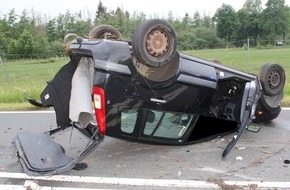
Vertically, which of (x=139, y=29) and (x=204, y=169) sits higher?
(x=139, y=29)

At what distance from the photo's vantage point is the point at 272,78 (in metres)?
4.81

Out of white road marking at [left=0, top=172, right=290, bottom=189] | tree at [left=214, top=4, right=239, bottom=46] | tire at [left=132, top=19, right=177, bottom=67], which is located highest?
tree at [left=214, top=4, right=239, bottom=46]

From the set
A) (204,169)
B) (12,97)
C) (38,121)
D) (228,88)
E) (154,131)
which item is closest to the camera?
(204,169)

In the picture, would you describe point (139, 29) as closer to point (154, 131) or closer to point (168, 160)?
point (154, 131)

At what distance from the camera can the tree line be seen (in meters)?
54.8

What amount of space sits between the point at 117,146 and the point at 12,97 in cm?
518

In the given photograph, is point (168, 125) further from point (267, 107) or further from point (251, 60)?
point (251, 60)

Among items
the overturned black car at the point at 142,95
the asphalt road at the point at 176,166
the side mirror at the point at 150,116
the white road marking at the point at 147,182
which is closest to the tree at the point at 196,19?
the asphalt road at the point at 176,166

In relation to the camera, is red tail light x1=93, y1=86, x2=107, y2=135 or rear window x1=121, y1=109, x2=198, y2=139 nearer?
red tail light x1=93, y1=86, x2=107, y2=135

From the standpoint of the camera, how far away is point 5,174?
158 inches

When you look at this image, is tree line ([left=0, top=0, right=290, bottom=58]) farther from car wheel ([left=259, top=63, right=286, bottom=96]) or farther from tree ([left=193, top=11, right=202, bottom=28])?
car wheel ([left=259, top=63, right=286, bottom=96])

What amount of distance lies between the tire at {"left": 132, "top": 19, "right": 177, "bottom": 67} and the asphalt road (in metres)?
1.13

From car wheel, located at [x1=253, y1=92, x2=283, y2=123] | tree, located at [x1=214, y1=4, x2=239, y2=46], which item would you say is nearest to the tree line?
tree, located at [x1=214, y1=4, x2=239, y2=46]

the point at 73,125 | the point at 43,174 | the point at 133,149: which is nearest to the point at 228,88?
the point at 133,149
